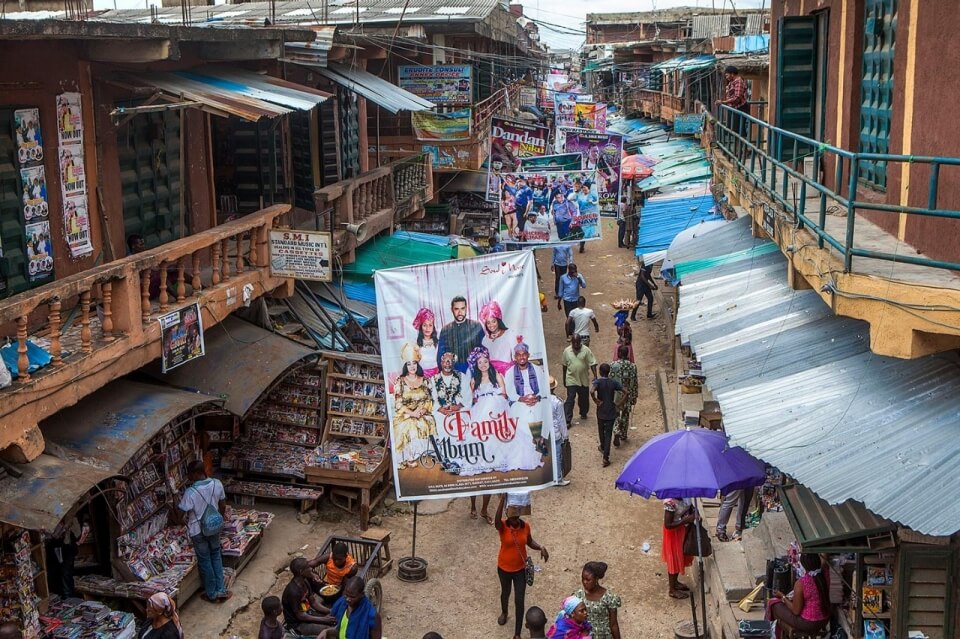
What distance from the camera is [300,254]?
11.8m

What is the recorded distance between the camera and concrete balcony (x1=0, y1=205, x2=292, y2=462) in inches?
305

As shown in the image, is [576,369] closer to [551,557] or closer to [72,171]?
[551,557]

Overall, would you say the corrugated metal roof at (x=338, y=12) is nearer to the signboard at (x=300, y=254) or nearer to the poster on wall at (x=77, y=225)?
the signboard at (x=300, y=254)

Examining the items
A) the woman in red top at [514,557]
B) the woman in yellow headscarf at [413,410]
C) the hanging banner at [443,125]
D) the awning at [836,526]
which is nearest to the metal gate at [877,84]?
the awning at [836,526]

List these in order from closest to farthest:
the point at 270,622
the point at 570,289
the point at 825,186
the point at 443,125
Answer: the point at 270,622, the point at 825,186, the point at 570,289, the point at 443,125

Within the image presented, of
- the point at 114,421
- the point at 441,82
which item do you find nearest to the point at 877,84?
the point at 114,421

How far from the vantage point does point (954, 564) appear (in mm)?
6043

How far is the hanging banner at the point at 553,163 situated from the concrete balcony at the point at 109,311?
19.3 feet

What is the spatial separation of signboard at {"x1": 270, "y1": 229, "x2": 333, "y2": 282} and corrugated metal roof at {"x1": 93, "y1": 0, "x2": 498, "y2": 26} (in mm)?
8336

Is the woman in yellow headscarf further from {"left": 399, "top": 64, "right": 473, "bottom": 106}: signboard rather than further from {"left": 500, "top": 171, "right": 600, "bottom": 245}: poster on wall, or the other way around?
{"left": 399, "top": 64, "right": 473, "bottom": 106}: signboard

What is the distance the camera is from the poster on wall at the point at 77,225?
962 centimetres

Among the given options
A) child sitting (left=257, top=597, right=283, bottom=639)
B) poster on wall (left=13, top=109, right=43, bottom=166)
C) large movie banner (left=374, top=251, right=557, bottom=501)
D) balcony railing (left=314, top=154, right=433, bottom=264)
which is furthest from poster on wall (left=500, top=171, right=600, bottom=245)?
child sitting (left=257, top=597, right=283, bottom=639)

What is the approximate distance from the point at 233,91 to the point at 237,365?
2946mm

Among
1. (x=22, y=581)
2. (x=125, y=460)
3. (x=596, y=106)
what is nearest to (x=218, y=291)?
(x=125, y=460)
